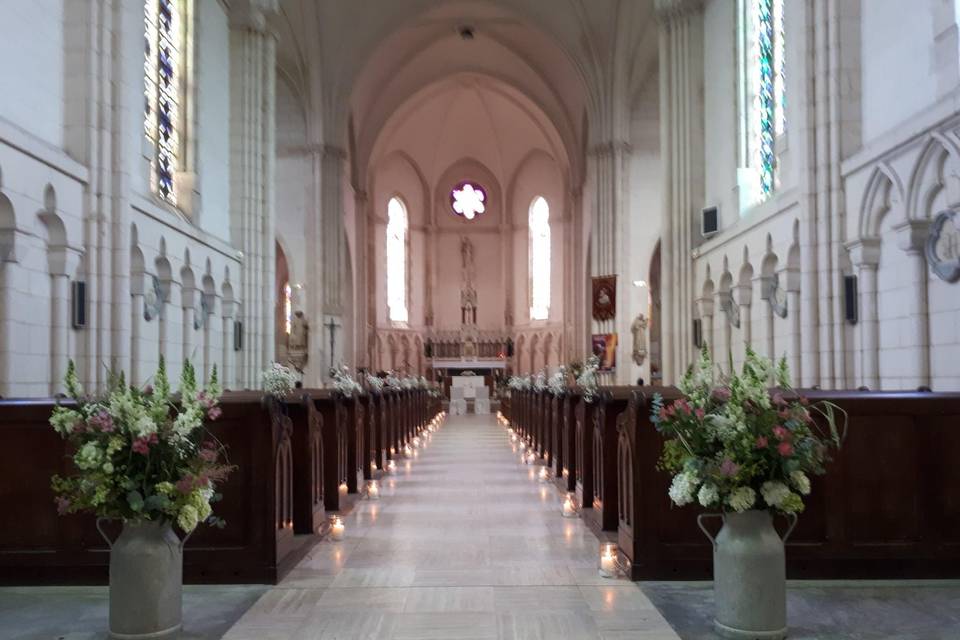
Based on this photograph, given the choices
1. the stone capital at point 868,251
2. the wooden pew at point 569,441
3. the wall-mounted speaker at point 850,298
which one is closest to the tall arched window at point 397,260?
the wooden pew at point 569,441

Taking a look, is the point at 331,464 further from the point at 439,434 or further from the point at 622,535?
the point at 439,434

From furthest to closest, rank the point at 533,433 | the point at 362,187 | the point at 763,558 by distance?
1. the point at 362,187
2. the point at 533,433
3. the point at 763,558

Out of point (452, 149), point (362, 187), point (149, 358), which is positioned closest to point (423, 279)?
A: point (452, 149)

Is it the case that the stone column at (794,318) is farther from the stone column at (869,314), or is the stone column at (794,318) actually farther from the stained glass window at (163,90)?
the stained glass window at (163,90)

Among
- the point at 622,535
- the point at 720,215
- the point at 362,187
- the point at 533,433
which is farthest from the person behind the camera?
the point at 362,187

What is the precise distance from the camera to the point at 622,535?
5.91m

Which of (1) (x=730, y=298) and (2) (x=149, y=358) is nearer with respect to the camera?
(2) (x=149, y=358)

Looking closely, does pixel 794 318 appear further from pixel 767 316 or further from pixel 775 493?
pixel 775 493

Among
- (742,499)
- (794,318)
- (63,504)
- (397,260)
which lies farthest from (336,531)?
(397,260)

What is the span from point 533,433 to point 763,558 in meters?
10.9

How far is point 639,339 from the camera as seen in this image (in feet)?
80.5

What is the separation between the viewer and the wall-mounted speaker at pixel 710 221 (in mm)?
16297

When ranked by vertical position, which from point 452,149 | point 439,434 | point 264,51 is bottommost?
point 439,434

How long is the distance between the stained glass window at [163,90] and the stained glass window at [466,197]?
27320mm
